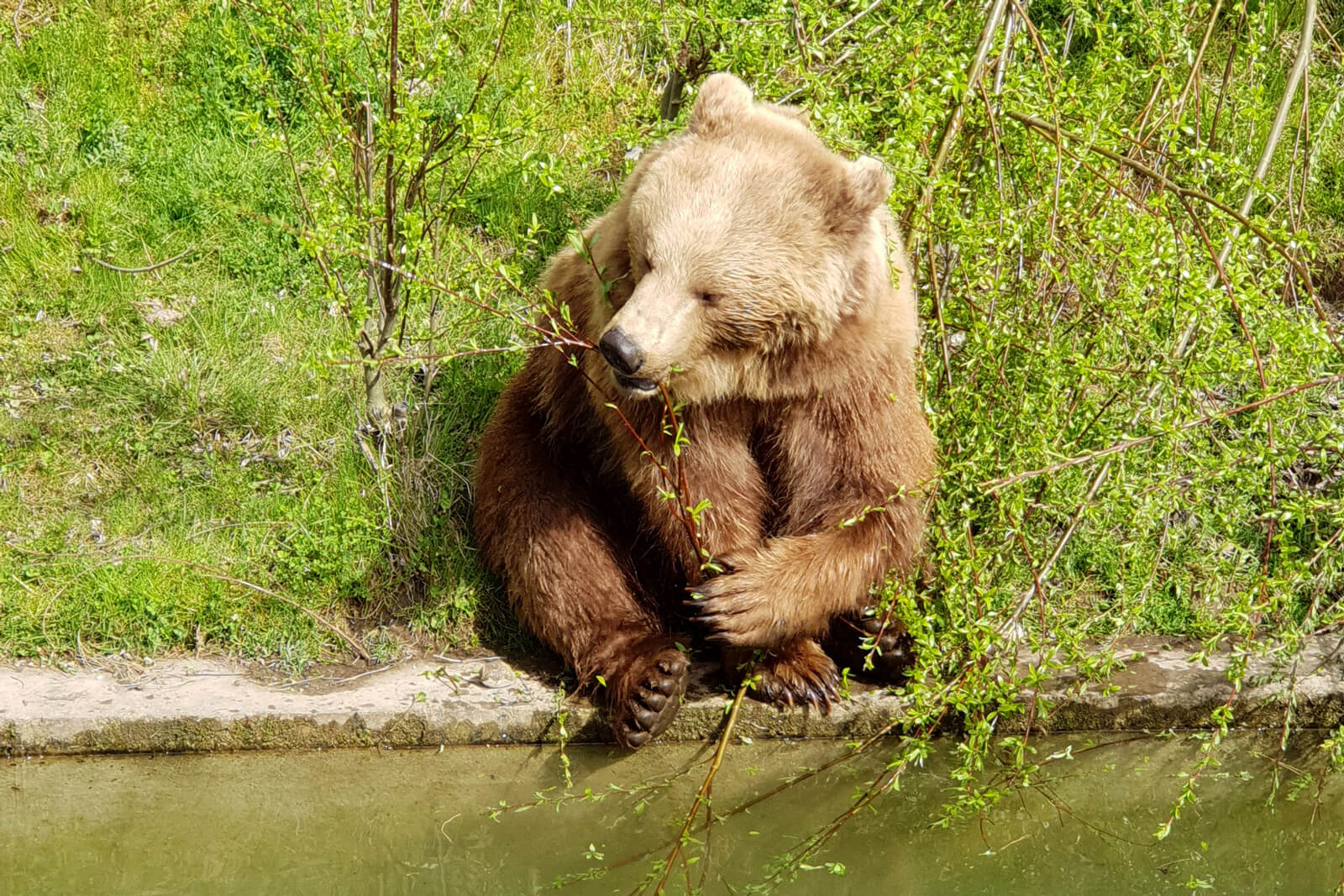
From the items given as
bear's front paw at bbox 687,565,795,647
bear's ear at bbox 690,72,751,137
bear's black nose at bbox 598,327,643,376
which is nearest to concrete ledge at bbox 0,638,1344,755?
bear's front paw at bbox 687,565,795,647

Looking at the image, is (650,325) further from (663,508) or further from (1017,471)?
(1017,471)

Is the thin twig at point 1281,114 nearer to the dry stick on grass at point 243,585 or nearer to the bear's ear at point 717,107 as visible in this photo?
the bear's ear at point 717,107

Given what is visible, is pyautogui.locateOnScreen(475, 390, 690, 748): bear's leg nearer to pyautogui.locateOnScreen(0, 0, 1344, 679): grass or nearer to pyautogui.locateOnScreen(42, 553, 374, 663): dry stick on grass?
pyautogui.locateOnScreen(0, 0, 1344, 679): grass

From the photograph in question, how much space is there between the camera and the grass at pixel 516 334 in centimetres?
443

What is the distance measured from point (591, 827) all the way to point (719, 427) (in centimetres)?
132

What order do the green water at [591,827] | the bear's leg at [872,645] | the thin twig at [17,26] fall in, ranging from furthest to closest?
the thin twig at [17,26]
the bear's leg at [872,645]
the green water at [591,827]

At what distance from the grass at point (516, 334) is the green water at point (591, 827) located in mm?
550

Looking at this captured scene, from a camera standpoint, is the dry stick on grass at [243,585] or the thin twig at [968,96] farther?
the dry stick on grass at [243,585]

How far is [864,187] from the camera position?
13.1 feet

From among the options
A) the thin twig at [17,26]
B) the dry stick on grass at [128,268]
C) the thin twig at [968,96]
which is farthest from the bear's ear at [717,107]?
the thin twig at [17,26]

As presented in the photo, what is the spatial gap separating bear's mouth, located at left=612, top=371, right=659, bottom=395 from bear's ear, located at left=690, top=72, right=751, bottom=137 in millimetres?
765

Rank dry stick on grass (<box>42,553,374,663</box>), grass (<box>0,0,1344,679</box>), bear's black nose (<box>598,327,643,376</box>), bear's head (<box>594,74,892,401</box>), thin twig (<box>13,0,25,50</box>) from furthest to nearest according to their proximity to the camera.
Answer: thin twig (<box>13,0,25,50</box>)
dry stick on grass (<box>42,553,374,663</box>)
grass (<box>0,0,1344,679</box>)
bear's head (<box>594,74,892,401</box>)
bear's black nose (<box>598,327,643,376</box>)

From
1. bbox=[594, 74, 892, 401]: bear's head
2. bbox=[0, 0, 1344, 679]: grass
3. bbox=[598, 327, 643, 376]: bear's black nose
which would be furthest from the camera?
bbox=[0, 0, 1344, 679]: grass

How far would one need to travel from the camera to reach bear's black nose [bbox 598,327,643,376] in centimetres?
375
